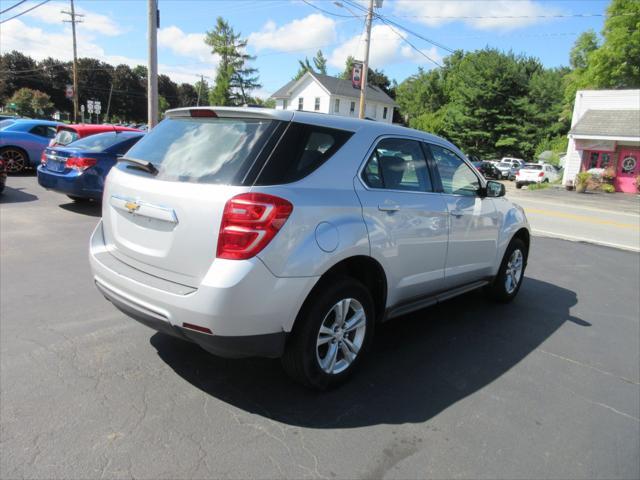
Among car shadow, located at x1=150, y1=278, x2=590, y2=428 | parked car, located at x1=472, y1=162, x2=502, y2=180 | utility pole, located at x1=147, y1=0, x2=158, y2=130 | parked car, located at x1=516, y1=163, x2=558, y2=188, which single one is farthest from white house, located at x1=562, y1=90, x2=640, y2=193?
car shadow, located at x1=150, y1=278, x2=590, y2=428

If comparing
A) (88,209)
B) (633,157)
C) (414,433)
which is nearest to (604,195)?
(633,157)

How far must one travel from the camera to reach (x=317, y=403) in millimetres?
3205

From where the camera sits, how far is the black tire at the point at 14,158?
13.0m

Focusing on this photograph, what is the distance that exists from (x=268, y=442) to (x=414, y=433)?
2.92 ft

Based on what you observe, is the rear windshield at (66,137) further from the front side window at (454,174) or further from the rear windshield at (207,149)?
the front side window at (454,174)

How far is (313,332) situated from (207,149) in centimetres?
134

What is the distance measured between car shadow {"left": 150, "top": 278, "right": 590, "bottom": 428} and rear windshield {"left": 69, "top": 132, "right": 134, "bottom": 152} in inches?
244

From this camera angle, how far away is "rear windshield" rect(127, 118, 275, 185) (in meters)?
2.90

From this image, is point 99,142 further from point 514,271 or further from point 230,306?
point 230,306

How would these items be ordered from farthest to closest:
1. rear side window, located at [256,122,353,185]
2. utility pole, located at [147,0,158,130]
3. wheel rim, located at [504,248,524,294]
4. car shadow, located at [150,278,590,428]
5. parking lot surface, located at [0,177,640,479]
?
utility pole, located at [147,0,158,130]
wheel rim, located at [504,248,524,294]
car shadow, located at [150,278,590,428]
rear side window, located at [256,122,353,185]
parking lot surface, located at [0,177,640,479]

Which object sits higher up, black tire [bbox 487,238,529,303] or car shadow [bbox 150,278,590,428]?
black tire [bbox 487,238,529,303]

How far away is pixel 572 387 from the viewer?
147 inches

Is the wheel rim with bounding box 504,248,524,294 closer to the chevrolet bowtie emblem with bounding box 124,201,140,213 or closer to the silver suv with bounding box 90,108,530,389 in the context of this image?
the silver suv with bounding box 90,108,530,389

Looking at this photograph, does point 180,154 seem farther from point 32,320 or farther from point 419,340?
point 419,340
